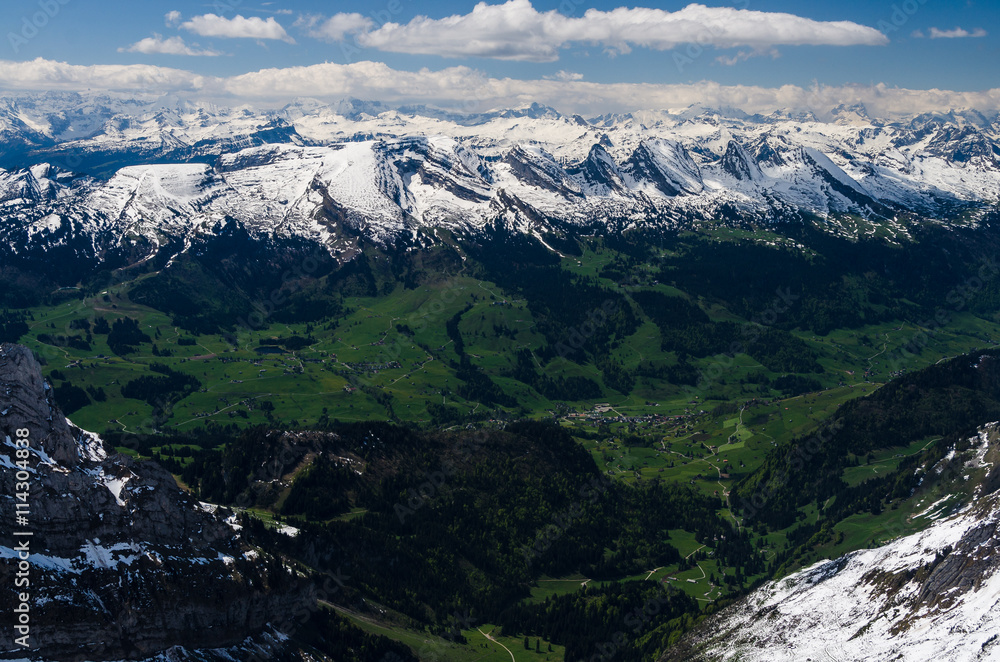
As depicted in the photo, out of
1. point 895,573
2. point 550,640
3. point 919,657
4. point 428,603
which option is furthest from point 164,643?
point 895,573

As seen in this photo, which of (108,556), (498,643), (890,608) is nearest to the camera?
(108,556)

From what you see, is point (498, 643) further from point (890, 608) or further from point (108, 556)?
point (108, 556)

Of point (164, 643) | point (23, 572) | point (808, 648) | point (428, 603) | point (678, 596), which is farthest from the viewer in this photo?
point (678, 596)

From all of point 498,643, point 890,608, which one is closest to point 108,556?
point 498,643

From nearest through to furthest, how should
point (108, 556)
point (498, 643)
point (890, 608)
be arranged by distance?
point (108, 556) < point (890, 608) < point (498, 643)

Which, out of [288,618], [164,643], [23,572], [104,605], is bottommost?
[288,618]

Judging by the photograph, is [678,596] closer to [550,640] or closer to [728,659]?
[550,640]
